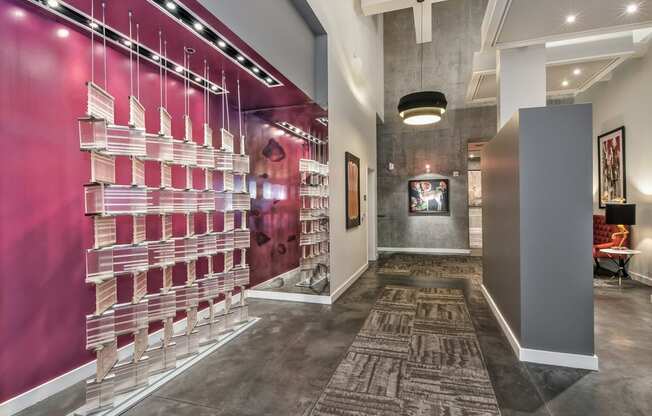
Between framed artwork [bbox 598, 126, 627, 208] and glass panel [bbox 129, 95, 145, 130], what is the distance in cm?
764

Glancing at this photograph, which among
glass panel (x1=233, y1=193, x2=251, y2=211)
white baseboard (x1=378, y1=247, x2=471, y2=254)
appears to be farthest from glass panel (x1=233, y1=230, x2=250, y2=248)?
white baseboard (x1=378, y1=247, x2=471, y2=254)

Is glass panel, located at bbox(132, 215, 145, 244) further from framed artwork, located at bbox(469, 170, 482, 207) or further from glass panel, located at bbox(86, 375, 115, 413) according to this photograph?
framed artwork, located at bbox(469, 170, 482, 207)

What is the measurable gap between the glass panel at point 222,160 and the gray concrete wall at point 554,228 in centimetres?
275

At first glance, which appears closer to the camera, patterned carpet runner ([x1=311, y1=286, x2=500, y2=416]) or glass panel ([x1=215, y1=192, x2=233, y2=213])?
patterned carpet runner ([x1=311, y1=286, x2=500, y2=416])

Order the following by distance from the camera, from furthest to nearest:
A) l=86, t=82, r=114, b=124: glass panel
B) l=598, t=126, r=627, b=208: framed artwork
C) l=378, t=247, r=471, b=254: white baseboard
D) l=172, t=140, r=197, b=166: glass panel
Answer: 1. l=378, t=247, r=471, b=254: white baseboard
2. l=598, t=126, r=627, b=208: framed artwork
3. l=172, t=140, r=197, b=166: glass panel
4. l=86, t=82, r=114, b=124: glass panel

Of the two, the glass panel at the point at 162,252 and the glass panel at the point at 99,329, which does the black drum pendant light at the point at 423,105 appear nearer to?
the glass panel at the point at 162,252

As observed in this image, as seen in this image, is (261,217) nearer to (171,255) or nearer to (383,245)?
(171,255)

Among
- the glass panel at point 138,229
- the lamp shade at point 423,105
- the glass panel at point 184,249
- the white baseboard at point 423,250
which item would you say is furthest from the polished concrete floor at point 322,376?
the white baseboard at point 423,250

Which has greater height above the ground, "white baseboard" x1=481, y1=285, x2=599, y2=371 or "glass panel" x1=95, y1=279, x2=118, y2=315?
"glass panel" x1=95, y1=279, x2=118, y2=315

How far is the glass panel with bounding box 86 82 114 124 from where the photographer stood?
206 centimetres

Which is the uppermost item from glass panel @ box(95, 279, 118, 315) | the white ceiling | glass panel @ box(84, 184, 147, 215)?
the white ceiling

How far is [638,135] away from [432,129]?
425cm

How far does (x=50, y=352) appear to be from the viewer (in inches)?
93.0

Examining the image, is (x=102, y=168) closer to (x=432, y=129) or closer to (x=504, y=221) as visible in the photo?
(x=504, y=221)
